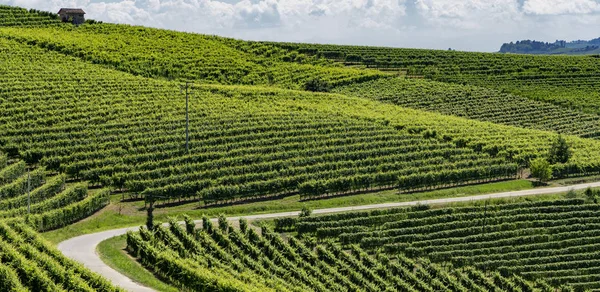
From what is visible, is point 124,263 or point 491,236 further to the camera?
point 491,236

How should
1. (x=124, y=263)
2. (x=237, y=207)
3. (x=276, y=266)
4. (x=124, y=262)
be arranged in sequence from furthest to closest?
1. (x=237, y=207)
2. (x=276, y=266)
3. (x=124, y=262)
4. (x=124, y=263)

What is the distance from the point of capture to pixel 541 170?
66.3 m

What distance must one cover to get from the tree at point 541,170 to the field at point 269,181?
0.21 m

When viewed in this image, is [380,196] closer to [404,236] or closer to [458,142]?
[404,236]

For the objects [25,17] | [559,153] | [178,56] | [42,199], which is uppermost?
[25,17]

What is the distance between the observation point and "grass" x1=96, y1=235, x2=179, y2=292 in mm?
36750

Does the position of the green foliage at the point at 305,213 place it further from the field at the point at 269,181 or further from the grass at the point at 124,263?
the grass at the point at 124,263

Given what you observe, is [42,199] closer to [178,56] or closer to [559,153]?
[559,153]

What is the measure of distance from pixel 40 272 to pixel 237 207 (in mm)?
24700

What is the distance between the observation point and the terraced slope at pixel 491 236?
51.4 metres

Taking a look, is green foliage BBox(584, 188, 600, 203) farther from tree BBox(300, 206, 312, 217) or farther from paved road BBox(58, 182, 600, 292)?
tree BBox(300, 206, 312, 217)

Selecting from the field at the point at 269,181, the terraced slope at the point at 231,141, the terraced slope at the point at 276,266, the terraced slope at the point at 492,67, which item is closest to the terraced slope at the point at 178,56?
the field at the point at 269,181

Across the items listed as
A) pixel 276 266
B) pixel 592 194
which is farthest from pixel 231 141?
pixel 592 194

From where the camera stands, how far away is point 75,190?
52.0 m
